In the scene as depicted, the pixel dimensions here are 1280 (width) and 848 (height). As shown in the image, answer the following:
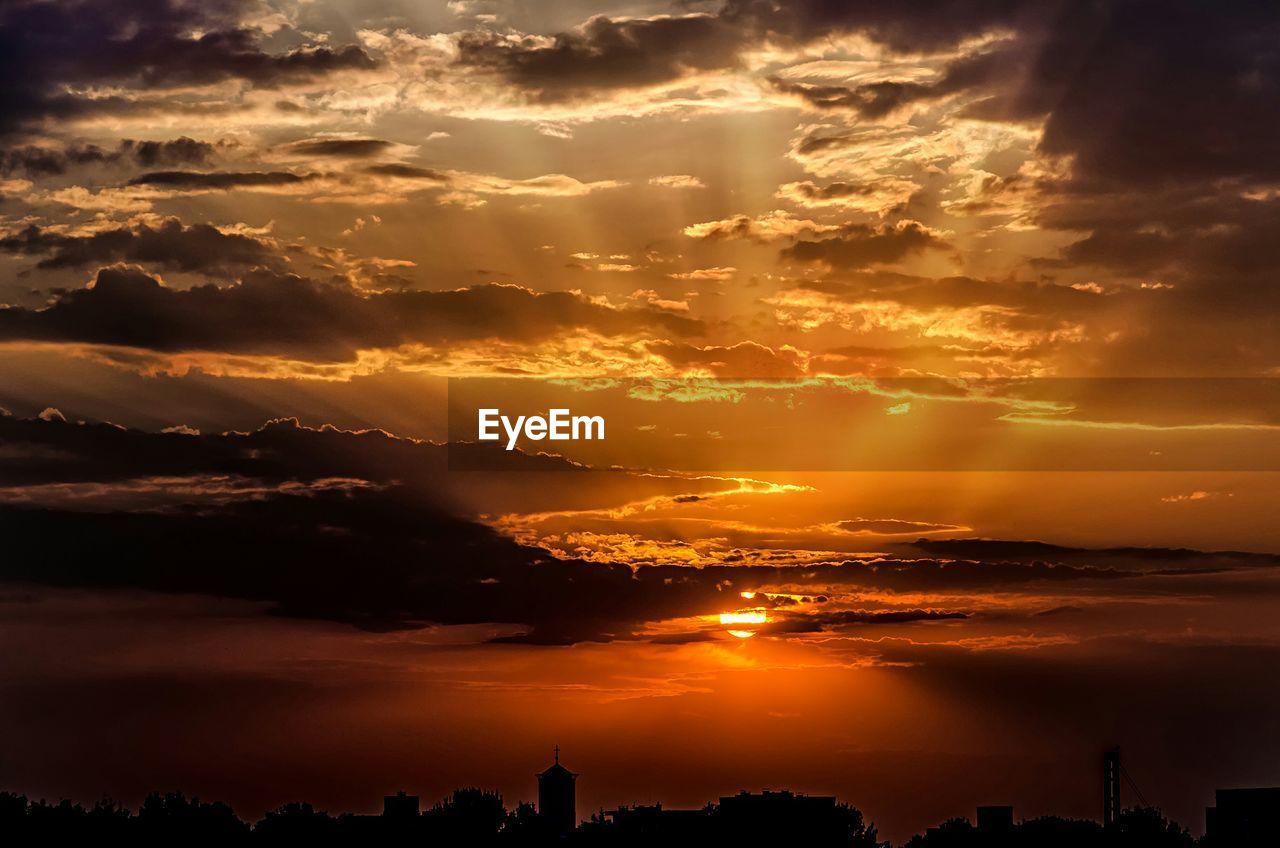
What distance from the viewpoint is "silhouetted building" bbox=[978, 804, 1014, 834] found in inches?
3927

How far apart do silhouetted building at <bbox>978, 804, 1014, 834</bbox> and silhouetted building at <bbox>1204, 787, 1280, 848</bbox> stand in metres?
11.0

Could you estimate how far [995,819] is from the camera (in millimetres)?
99938

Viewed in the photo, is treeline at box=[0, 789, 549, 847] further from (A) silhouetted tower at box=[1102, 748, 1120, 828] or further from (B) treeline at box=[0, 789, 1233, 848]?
(A) silhouetted tower at box=[1102, 748, 1120, 828]

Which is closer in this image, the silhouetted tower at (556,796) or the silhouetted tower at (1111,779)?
the silhouetted tower at (1111,779)

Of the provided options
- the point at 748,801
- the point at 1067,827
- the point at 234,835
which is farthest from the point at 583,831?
the point at 1067,827

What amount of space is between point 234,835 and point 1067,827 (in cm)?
4954

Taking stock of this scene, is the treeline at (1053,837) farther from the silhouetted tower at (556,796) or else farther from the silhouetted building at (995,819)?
the silhouetted tower at (556,796)

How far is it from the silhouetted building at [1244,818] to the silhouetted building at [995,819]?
434 inches

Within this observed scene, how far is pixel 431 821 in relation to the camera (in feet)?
330

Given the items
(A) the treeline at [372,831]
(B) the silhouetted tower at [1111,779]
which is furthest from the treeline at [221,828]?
(B) the silhouetted tower at [1111,779]

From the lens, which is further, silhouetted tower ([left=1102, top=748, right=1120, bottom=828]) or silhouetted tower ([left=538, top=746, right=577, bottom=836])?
silhouetted tower ([left=538, top=746, right=577, bottom=836])

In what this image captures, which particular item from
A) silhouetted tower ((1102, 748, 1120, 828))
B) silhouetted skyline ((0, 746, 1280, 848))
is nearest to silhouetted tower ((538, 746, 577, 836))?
silhouetted skyline ((0, 746, 1280, 848))

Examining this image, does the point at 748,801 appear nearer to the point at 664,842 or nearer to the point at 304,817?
the point at 664,842

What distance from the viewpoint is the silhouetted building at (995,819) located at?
9975 centimetres
